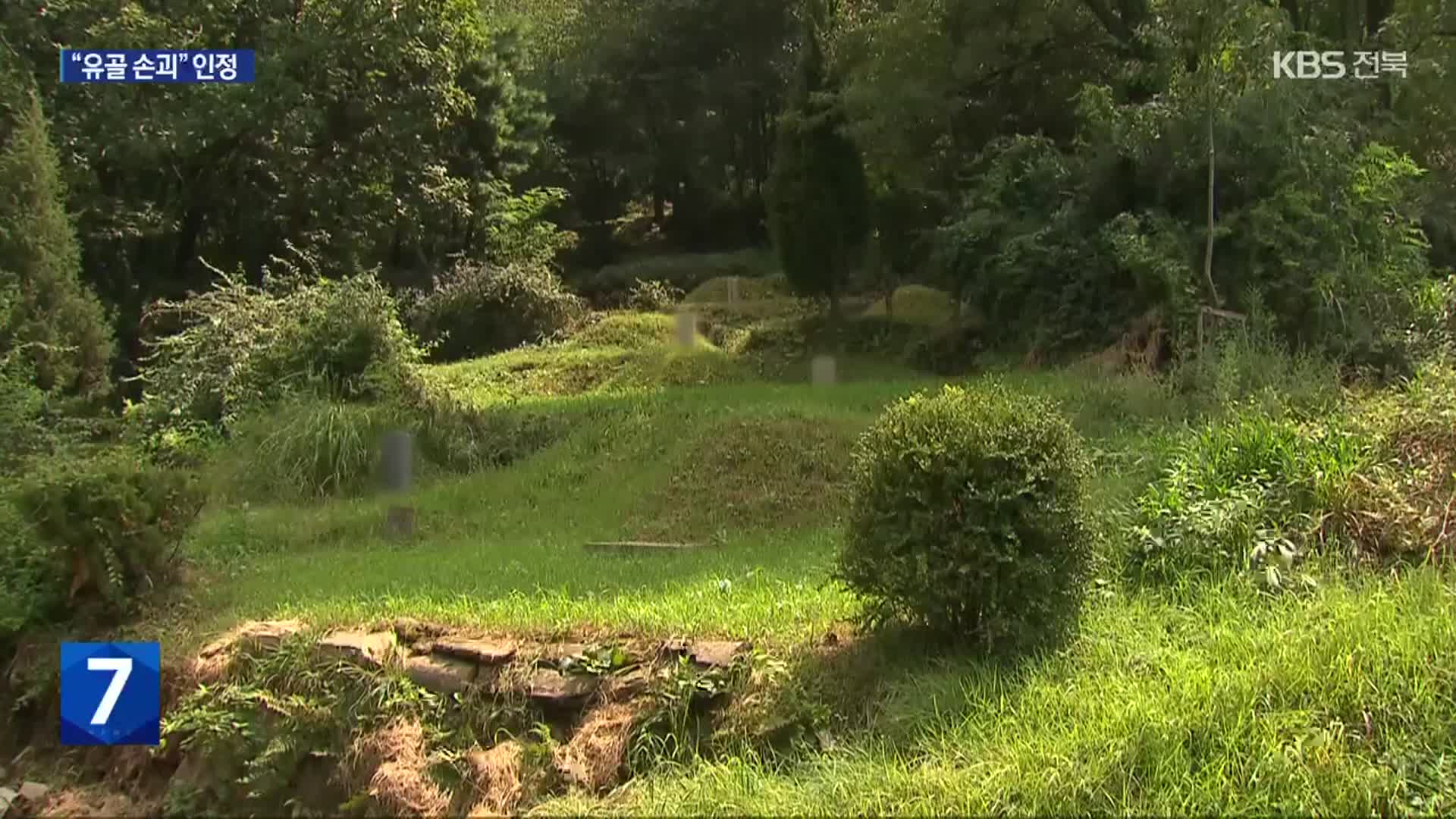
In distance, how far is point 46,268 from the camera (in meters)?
12.1

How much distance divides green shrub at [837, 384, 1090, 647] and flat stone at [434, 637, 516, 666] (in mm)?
1402

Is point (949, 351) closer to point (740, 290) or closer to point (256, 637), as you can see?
point (740, 290)

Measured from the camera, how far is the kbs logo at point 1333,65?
9875mm

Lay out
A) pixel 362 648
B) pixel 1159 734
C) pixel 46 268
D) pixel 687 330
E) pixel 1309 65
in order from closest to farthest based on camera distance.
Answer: pixel 1159 734 < pixel 362 648 < pixel 1309 65 < pixel 46 268 < pixel 687 330

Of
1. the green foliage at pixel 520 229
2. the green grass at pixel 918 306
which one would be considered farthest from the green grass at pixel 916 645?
the green foliage at pixel 520 229

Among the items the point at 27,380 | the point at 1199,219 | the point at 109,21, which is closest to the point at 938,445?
the point at 1199,219

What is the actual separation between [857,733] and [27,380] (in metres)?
8.33

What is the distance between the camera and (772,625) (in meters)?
4.30

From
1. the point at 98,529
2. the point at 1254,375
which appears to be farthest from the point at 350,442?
the point at 1254,375

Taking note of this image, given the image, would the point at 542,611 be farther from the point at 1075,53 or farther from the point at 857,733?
the point at 1075,53

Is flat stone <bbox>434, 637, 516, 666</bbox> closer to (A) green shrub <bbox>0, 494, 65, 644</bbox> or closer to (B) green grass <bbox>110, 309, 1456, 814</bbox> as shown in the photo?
(B) green grass <bbox>110, 309, 1456, 814</bbox>

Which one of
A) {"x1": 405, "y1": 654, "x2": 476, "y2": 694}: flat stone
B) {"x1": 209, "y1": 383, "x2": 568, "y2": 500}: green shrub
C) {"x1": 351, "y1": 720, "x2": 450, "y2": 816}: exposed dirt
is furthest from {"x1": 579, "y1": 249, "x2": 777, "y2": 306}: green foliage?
{"x1": 351, "y1": 720, "x2": 450, "y2": 816}: exposed dirt
